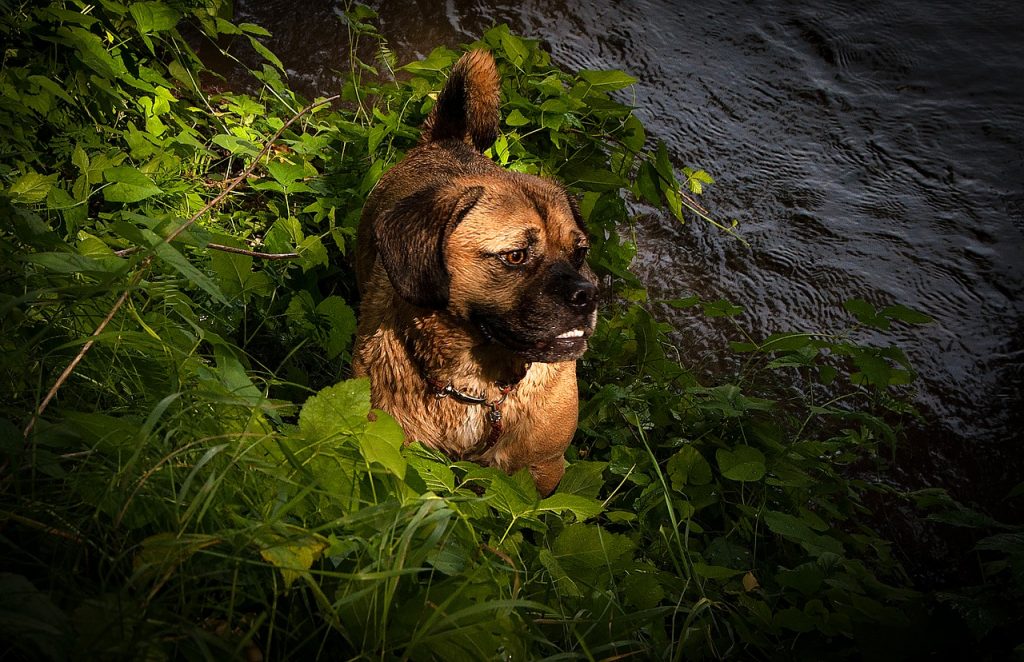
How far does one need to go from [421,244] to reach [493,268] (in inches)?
11.7

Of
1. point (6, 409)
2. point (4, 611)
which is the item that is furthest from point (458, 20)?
point (4, 611)

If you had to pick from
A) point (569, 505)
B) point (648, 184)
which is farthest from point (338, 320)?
point (648, 184)

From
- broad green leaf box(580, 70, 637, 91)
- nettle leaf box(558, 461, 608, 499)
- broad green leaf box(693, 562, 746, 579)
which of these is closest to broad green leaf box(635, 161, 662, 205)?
broad green leaf box(580, 70, 637, 91)

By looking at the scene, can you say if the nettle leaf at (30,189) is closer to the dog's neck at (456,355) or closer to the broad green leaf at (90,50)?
the broad green leaf at (90,50)

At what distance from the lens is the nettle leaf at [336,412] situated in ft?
6.01

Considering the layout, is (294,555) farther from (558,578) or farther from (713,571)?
(713,571)

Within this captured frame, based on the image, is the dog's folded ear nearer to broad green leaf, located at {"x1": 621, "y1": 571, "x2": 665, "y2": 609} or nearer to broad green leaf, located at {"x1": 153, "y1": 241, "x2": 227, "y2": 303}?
broad green leaf, located at {"x1": 153, "y1": 241, "x2": 227, "y2": 303}

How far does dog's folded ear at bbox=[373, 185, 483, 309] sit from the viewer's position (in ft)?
8.66

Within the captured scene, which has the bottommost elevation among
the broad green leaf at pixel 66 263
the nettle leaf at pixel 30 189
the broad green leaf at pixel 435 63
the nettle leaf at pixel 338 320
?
the nettle leaf at pixel 338 320

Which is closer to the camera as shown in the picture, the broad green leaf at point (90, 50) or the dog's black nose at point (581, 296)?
the dog's black nose at point (581, 296)

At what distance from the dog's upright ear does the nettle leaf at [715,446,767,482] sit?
2.15 m

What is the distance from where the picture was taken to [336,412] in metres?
1.85

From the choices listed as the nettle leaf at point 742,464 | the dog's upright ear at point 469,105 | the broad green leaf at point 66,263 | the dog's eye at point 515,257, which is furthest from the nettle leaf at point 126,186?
the nettle leaf at point 742,464

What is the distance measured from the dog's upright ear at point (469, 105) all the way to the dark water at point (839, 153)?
1539 mm
